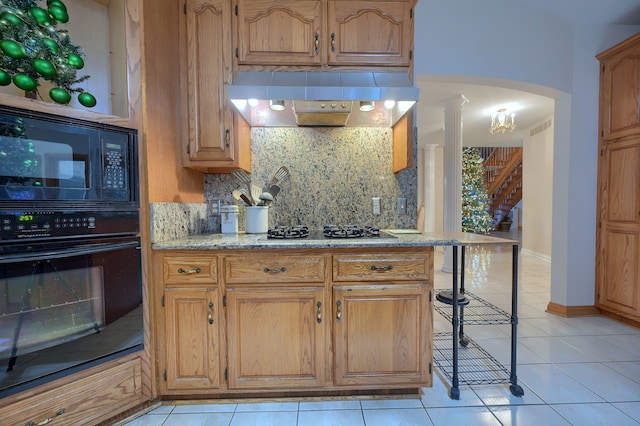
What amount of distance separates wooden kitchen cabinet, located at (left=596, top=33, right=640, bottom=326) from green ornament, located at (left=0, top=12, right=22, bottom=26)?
4208 mm

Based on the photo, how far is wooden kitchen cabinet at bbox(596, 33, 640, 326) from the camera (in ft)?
7.63

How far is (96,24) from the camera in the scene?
155 centimetres

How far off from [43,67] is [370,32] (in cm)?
176

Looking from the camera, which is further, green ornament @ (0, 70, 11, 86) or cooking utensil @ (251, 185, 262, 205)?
cooking utensil @ (251, 185, 262, 205)

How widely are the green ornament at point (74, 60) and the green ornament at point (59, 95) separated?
0.13m

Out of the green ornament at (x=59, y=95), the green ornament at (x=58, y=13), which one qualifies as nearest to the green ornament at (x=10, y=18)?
the green ornament at (x=58, y=13)

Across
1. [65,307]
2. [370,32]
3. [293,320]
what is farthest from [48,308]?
[370,32]

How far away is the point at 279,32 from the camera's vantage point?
174cm

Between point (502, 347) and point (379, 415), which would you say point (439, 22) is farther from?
point (379, 415)

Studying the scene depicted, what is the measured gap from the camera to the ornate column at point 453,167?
395 cm

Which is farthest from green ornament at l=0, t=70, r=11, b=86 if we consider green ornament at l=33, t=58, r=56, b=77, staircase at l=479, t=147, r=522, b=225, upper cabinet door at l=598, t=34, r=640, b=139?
staircase at l=479, t=147, r=522, b=225

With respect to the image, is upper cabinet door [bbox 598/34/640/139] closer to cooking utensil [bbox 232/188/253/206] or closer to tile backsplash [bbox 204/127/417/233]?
tile backsplash [bbox 204/127/417/233]

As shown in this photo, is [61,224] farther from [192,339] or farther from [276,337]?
[276,337]

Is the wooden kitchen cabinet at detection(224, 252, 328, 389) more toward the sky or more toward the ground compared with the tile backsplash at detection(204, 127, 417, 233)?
more toward the ground
